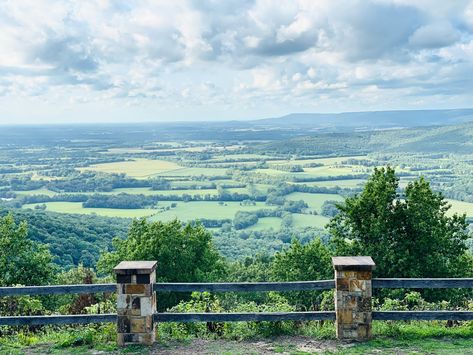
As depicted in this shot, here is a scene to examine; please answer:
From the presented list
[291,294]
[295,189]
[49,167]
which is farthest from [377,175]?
[49,167]

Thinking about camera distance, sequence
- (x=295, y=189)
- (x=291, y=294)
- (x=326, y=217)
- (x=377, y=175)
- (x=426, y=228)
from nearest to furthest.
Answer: (x=426, y=228) < (x=377, y=175) < (x=291, y=294) < (x=326, y=217) < (x=295, y=189)

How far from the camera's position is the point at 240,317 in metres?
8.02

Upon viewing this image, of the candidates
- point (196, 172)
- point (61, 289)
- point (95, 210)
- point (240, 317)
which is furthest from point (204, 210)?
point (240, 317)

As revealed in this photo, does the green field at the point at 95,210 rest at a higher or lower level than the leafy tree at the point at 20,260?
lower

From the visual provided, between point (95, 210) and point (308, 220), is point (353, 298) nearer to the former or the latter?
point (308, 220)

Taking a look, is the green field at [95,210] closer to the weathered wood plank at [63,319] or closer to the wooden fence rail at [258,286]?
the weathered wood plank at [63,319]

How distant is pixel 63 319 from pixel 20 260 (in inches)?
663

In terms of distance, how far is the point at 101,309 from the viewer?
995 centimetres

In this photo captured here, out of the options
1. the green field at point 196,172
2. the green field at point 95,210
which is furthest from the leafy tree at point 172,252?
the green field at point 196,172

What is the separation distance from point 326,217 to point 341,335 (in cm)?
9029

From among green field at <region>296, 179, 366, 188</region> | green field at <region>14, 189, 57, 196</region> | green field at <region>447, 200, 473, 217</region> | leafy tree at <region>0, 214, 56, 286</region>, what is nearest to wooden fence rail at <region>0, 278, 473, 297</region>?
leafy tree at <region>0, 214, 56, 286</region>

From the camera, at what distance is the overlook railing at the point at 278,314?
7.84 metres

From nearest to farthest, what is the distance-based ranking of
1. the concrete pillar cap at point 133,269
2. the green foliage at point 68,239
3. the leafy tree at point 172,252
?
the concrete pillar cap at point 133,269 < the leafy tree at point 172,252 < the green foliage at point 68,239

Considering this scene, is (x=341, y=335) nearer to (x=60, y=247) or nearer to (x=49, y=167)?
(x=60, y=247)
